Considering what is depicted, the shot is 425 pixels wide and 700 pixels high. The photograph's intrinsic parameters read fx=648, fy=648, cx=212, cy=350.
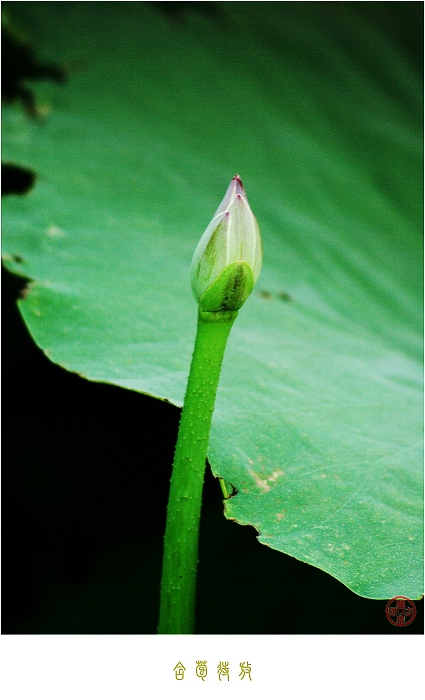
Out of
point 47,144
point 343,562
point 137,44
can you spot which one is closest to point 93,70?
point 137,44

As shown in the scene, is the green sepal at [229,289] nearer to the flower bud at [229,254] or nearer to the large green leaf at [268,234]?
the flower bud at [229,254]

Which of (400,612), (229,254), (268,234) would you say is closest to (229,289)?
(229,254)

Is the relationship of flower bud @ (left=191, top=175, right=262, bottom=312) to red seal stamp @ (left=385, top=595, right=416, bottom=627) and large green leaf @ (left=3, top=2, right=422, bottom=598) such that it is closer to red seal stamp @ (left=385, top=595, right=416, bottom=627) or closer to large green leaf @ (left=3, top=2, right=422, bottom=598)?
large green leaf @ (left=3, top=2, right=422, bottom=598)

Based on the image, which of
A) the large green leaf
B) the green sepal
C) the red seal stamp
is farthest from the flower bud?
the red seal stamp

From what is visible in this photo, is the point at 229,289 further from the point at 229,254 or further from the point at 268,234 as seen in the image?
the point at 268,234

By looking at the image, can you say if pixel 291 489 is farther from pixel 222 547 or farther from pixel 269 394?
pixel 222 547

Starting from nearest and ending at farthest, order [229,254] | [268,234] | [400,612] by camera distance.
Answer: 1. [229,254]
2. [400,612]
3. [268,234]
